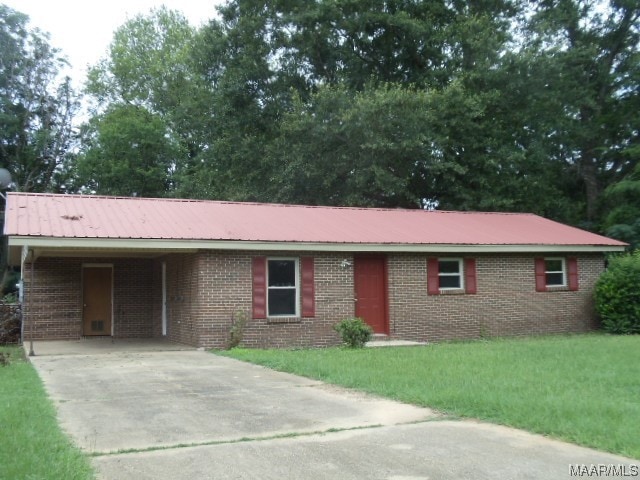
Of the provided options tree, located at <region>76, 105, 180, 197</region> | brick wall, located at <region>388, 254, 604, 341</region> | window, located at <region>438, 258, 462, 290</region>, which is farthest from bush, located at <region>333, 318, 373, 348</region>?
tree, located at <region>76, 105, 180, 197</region>

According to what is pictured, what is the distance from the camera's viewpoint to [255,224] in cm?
1780

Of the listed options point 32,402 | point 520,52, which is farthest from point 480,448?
point 520,52

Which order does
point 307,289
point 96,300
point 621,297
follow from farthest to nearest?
point 621,297, point 96,300, point 307,289

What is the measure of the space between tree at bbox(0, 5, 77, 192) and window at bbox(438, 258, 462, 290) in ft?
98.4

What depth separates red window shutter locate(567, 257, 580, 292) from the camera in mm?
20938

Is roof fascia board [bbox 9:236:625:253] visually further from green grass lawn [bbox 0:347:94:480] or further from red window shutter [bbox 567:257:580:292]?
green grass lawn [bbox 0:347:94:480]

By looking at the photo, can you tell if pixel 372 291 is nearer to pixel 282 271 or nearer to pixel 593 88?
pixel 282 271

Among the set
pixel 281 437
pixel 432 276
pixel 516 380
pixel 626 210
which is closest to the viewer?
pixel 281 437

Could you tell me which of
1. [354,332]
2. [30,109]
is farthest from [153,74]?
[354,332]

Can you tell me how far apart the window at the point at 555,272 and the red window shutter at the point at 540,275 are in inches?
18.4

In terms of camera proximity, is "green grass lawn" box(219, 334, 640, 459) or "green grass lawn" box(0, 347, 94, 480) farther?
"green grass lawn" box(219, 334, 640, 459)

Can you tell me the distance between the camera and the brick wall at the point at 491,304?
18.2m

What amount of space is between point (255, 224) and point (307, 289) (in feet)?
7.70

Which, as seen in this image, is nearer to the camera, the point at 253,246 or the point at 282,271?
the point at 253,246
